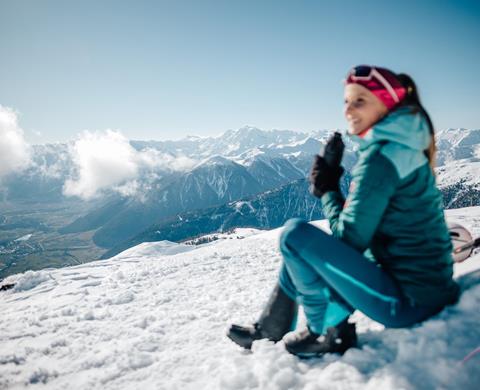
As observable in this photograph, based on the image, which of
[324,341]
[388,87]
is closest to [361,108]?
A: [388,87]

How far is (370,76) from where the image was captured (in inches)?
107

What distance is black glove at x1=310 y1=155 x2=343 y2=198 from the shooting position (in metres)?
3.06

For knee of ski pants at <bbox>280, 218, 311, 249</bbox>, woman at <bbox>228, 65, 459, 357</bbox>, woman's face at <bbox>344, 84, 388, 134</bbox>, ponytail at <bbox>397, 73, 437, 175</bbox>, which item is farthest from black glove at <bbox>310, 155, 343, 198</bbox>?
ponytail at <bbox>397, 73, 437, 175</bbox>

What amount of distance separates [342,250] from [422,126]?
1.21m

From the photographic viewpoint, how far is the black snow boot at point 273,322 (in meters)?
3.24

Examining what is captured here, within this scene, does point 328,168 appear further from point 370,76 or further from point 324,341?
point 324,341

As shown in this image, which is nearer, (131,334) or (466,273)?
(466,273)

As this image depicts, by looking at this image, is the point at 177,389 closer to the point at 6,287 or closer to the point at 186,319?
the point at 186,319

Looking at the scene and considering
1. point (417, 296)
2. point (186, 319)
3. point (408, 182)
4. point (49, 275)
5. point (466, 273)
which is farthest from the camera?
point (49, 275)

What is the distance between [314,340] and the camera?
3.09m

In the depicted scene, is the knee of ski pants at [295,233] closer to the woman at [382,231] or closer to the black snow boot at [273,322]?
the woman at [382,231]

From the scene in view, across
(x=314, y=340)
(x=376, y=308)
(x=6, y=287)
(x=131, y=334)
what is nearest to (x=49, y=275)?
(x=6, y=287)

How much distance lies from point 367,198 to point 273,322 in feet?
5.84

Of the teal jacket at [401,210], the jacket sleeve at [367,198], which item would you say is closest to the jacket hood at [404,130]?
the teal jacket at [401,210]
